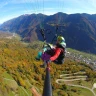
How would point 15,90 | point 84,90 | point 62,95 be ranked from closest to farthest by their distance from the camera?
point 15,90 → point 62,95 → point 84,90

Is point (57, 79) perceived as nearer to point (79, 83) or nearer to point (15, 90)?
point (79, 83)

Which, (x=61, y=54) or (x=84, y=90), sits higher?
(x=61, y=54)

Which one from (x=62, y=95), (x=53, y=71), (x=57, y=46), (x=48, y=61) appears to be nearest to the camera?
(x=48, y=61)

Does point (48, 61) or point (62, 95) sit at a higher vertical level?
point (48, 61)

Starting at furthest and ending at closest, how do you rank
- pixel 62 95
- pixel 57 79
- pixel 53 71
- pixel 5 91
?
pixel 53 71, pixel 57 79, pixel 62 95, pixel 5 91

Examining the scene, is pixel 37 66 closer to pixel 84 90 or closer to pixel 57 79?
pixel 57 79

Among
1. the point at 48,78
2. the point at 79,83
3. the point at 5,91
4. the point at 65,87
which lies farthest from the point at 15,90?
the point at 48,78

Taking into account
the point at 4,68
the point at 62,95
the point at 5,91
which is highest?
the point at 4,68

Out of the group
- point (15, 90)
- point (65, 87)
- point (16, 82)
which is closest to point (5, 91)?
point (15, 90)

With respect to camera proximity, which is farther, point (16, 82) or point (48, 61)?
point (16, 82)
